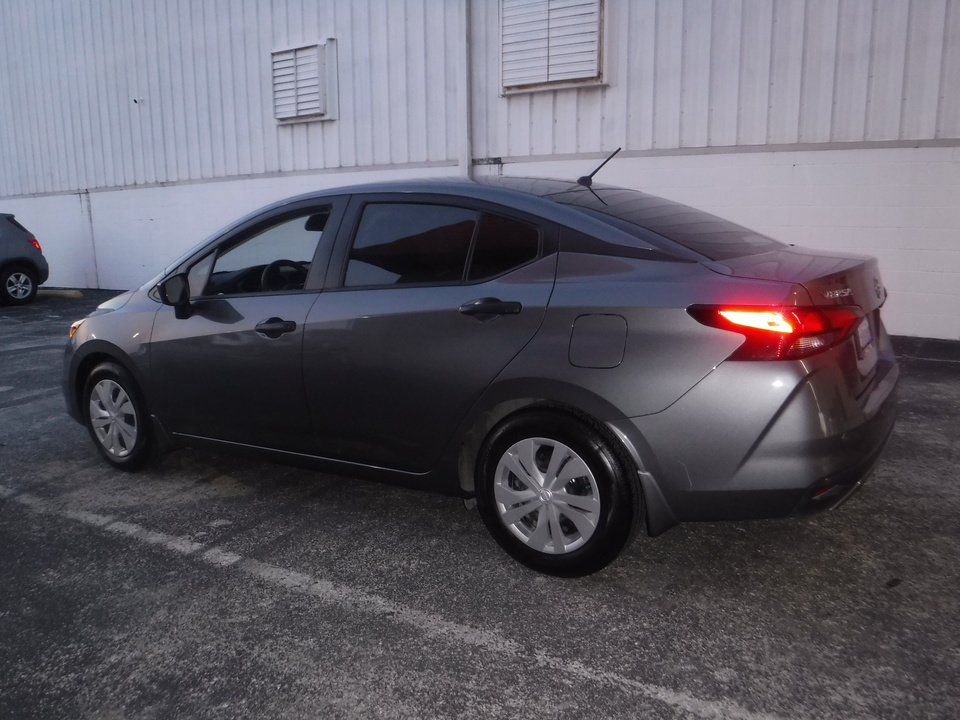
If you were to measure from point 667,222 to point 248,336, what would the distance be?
1.99 metres

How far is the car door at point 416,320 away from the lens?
312 centimetres

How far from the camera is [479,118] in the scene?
10.6m

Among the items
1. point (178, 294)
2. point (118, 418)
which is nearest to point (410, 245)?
point (178, 294)

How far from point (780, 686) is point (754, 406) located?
85 centimetres

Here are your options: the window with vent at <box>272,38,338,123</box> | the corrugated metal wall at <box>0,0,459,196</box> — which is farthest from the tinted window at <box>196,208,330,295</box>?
the window with vent at <box>272,38,338,123</box>

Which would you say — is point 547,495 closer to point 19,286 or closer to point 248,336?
point 248,336

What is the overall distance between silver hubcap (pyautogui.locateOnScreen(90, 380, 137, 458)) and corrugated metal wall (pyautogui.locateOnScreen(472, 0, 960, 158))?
271 inches

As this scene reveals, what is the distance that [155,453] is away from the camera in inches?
177

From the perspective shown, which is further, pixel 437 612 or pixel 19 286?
pixel 19 286

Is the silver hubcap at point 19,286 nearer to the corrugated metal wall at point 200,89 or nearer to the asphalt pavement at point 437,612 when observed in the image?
the corrugated metal wall at point 200,89

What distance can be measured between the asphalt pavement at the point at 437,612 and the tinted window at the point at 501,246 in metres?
1.19

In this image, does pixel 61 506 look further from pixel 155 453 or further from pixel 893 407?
pixel 893 407

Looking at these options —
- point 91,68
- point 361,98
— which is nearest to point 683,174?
point 361,98

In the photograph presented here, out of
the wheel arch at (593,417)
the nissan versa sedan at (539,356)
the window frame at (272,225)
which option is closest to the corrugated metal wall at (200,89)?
the window frame at (272,225)
